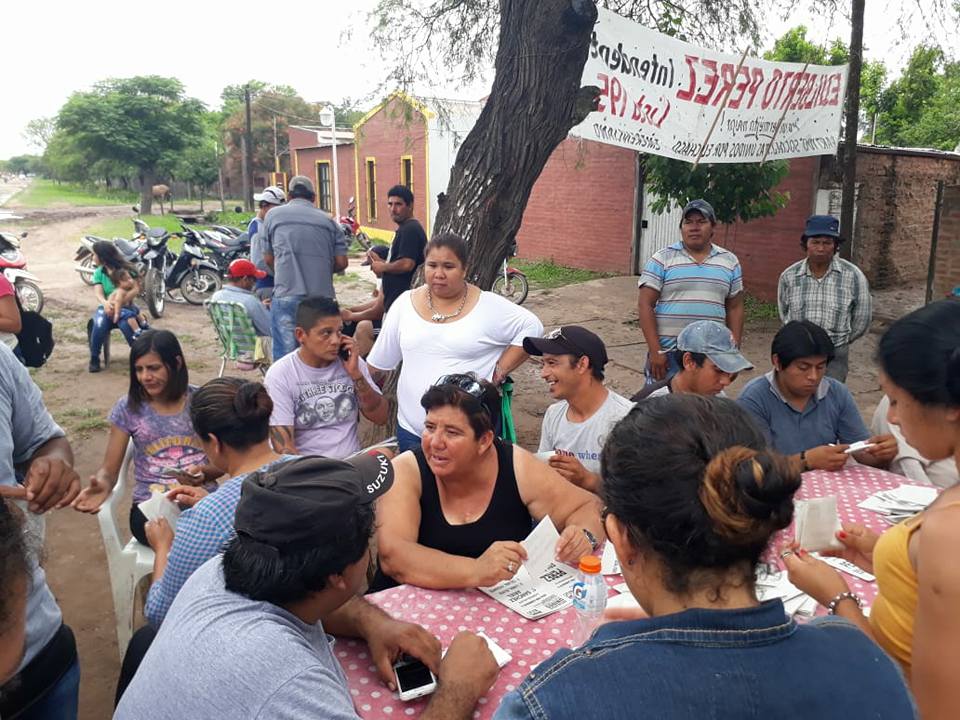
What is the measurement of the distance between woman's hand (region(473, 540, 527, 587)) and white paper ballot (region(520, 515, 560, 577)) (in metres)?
0.04

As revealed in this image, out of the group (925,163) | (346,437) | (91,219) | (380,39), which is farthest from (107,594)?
(91,219)

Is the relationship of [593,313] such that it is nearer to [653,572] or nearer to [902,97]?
[653,572]

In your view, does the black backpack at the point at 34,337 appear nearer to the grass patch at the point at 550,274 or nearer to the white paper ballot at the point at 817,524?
the white paper ballot at the point at 817,524

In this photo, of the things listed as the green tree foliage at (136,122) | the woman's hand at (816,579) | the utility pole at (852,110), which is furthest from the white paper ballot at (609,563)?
the green tree foliage at (136,122)

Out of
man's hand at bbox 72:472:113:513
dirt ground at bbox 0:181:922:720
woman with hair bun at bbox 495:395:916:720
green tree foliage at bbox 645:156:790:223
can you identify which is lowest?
dirt ground at bbox 0:181:922:720

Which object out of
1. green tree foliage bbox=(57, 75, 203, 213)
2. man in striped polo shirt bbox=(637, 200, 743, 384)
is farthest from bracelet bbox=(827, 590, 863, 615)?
green tree foliage bbox=(57, 75, 203, 213)

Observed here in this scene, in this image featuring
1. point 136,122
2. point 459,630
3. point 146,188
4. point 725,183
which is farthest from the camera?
point 146,188

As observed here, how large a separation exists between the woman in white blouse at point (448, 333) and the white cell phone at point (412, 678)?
5.85 ft

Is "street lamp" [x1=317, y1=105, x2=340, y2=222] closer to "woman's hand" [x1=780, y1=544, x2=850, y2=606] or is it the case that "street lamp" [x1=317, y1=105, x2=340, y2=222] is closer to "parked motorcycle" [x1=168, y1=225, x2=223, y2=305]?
"parked motorcycle" [x1=168, y1=225, x2=223, y2=305]

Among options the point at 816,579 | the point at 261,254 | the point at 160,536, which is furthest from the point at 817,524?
the point at 261,254

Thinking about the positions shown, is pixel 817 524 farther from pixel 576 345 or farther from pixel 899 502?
pixel 576 345

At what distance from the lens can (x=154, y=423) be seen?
326 cm

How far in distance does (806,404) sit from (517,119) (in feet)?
8.05

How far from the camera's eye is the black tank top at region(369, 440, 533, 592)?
7.81 ft
